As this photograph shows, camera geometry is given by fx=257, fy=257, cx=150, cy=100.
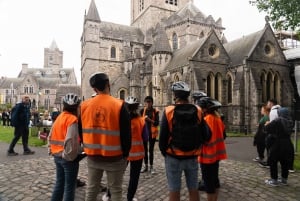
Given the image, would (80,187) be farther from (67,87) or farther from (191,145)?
(67,87)

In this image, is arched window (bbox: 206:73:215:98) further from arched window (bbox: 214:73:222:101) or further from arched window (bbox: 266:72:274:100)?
arched window (bbox: 266:72:274:100)

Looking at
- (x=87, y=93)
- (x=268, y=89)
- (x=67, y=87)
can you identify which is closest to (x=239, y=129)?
(x=268, y=89)

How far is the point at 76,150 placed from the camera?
3.68 meters

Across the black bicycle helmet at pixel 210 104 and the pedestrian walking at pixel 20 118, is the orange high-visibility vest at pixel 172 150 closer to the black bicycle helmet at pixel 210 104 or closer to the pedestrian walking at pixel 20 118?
the black bicycle helmet at pixel 210 104

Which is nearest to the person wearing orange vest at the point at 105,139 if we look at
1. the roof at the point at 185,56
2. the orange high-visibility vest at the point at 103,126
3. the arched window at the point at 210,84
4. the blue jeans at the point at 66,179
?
the orange high-visibility vest at the point at 103,126

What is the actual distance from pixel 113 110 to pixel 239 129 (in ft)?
67.7

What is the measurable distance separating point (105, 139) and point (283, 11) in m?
14.5

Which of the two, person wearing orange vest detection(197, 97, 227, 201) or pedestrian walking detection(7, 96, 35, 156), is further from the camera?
pedestrian walking detection(7, 96, 35, 156)

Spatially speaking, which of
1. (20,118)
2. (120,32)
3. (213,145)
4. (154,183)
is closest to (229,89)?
(20,118)

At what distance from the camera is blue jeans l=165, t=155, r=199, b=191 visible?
3.50m

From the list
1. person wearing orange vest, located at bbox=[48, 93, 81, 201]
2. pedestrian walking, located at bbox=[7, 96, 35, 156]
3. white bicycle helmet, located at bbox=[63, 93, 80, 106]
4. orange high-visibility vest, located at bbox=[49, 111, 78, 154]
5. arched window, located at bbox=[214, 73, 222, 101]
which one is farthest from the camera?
arched window, located at bbox=[214, 73, 222, 101]

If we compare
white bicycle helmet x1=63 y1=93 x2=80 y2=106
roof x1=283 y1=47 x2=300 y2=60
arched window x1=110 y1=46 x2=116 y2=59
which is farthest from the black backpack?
arched window x1=110 y1=46 x2=116 y2=59

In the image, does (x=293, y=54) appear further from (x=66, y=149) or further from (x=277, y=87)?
(x=66, y=149)

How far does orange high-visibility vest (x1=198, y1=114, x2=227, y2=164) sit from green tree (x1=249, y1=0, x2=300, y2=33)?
1164 cm
